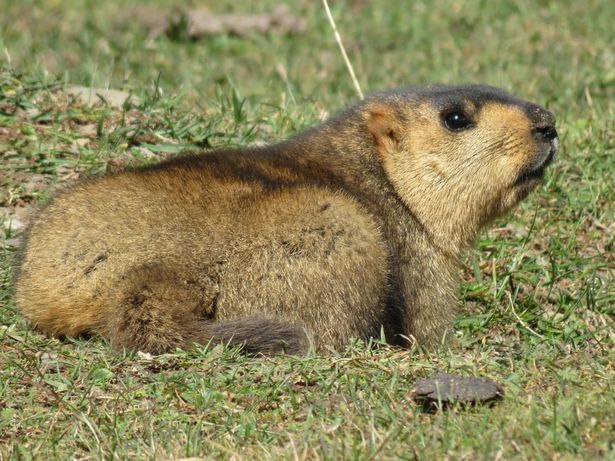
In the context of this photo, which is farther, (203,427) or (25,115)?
(25,115)

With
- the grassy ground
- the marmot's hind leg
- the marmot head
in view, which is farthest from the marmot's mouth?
the marmot's hind leg

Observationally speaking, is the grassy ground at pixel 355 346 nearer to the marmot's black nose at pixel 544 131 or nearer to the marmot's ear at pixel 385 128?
the marmot's black nose at pixel 544 131

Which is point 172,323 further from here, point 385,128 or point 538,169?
point 538,169

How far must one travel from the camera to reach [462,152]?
6.32 meters

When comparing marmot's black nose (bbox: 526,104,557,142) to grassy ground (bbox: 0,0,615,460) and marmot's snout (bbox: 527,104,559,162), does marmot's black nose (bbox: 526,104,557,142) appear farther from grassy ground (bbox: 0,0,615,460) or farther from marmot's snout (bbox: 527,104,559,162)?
grassy ground (bbox: 0,0,615,460)

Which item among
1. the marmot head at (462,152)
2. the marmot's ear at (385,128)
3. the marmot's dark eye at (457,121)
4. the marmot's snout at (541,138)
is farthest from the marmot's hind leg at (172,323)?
the marmot's snout at (541,138)

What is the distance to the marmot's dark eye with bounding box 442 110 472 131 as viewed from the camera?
6.33 metres

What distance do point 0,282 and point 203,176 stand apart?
4.78 feet

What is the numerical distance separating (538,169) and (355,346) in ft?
5.04

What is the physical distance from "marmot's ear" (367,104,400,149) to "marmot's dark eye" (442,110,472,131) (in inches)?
11.5

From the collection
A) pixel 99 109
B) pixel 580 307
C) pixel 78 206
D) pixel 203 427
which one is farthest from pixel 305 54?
pixel 203 427

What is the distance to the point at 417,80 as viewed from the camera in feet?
35.8

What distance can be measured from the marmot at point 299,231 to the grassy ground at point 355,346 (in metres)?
0.21

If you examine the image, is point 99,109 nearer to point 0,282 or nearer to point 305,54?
point 0,282
